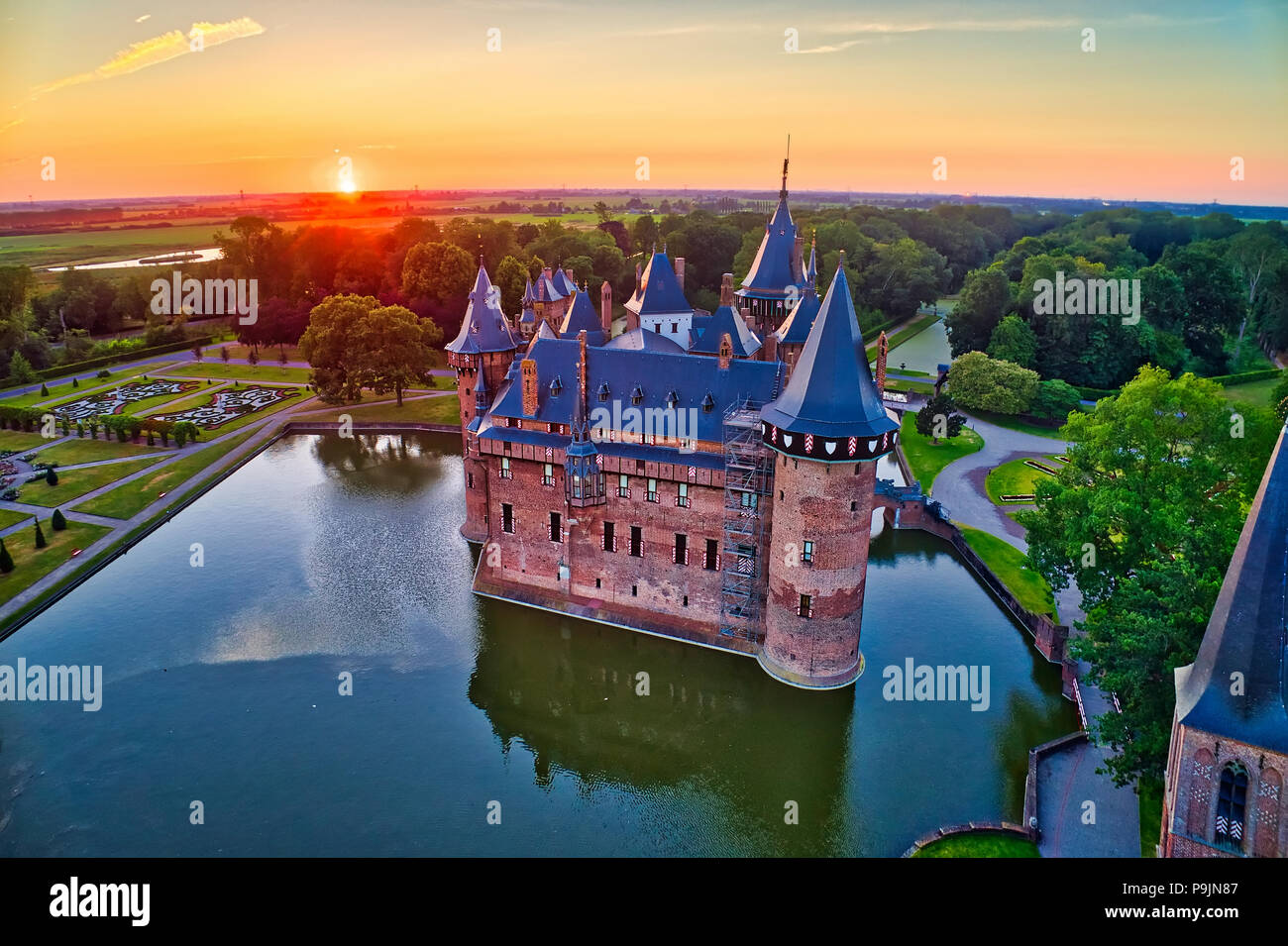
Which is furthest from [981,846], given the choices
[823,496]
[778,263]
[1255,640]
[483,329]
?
[778,263]

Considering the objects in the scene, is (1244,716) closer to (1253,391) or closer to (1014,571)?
(1014,571)

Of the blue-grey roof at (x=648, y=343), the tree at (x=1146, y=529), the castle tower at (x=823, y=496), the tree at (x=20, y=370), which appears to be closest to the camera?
the tree at (x=1146, y=529)

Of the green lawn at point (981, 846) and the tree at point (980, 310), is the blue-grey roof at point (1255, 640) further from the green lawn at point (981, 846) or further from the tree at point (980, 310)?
the tree at point (980, 310)

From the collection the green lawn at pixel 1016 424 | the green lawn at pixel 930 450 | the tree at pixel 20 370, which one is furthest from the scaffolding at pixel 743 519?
the tree at pixel 20 370

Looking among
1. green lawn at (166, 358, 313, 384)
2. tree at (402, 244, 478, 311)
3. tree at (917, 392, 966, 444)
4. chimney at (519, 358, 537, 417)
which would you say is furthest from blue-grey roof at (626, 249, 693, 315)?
green lawn at (166, 358, 313, 384)
